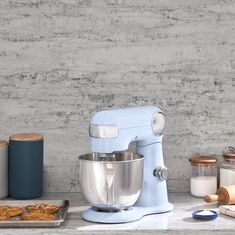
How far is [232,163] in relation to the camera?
2.62 meters

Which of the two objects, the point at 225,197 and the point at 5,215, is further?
the point at 225,197

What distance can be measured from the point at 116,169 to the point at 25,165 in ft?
1.56

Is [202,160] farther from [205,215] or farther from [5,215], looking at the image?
[5,215]

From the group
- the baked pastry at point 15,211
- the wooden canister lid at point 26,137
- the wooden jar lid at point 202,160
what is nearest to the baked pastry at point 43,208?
the baked pastry at point 15,211

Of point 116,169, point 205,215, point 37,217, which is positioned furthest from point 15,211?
point 205,215

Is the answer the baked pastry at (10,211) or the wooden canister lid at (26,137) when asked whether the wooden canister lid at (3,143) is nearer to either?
the wooden canister lid at (26,137)

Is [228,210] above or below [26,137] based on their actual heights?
below

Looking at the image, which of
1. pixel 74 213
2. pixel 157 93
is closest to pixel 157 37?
pixel 157 93

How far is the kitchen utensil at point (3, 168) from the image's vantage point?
2566 mm

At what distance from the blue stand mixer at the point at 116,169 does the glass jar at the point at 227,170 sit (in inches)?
12.4

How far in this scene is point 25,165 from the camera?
2562 mm

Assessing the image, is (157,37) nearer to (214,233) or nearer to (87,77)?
(87,77)

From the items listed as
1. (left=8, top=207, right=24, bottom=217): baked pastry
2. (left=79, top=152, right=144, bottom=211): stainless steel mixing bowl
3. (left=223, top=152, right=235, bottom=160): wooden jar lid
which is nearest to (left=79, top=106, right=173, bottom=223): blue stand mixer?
(left=79, top=152, right=144, bottom=211): stainless steel mixing bowl

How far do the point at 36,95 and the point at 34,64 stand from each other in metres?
0.12
